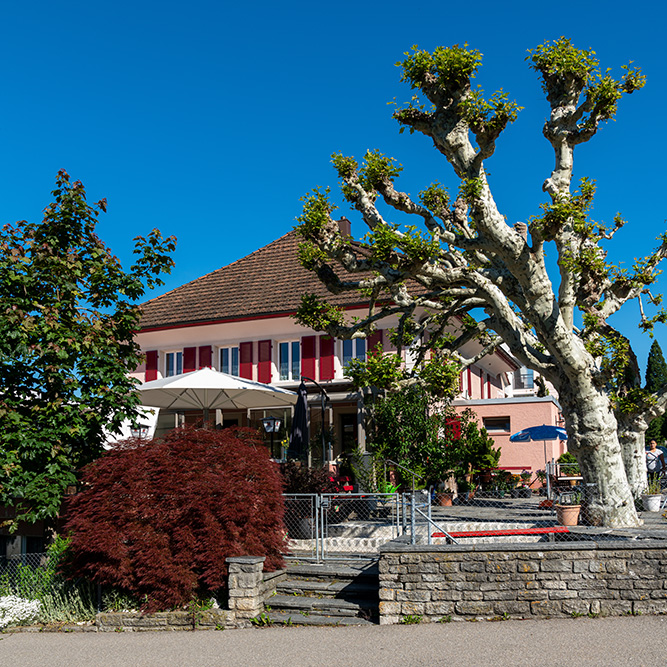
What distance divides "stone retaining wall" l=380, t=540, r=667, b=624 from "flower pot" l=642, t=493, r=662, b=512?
7239 millimetres

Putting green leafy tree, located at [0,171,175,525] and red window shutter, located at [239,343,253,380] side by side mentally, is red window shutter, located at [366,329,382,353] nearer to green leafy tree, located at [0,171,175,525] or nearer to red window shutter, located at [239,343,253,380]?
red window shutter, located at [239,343,253,380]

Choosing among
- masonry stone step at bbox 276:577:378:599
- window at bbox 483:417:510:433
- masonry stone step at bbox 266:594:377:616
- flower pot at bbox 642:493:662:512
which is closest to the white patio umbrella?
masonry stone step at bbox 276:577:378:599

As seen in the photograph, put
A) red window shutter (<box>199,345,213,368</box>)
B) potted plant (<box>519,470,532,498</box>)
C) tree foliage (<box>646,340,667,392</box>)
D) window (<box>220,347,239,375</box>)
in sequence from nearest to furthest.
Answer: potted plant (<box>519,470,532,498</box>) < window (<box>220,347,239,375</box>) < red window shutter (<box>199,345,213,368</box>) < tree foliage (<box>646,340,667,392</box>)

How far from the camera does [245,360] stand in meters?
23.3

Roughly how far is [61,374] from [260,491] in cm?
356

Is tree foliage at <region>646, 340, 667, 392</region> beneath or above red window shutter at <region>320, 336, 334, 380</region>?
above

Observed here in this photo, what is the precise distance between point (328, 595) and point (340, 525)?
12.3 ft

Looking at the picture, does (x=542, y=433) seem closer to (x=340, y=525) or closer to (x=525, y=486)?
(x=525, y=486)

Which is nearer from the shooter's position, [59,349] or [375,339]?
[59,349]

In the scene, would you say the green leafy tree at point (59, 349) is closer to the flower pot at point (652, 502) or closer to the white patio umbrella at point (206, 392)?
the white patio umbrella at point (206, 392)

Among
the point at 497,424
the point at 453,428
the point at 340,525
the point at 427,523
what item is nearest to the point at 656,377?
the point at 497,424

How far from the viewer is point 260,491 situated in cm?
970

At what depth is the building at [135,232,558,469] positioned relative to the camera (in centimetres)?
2184

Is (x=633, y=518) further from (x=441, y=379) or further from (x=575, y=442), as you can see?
(x=441, y=379)
